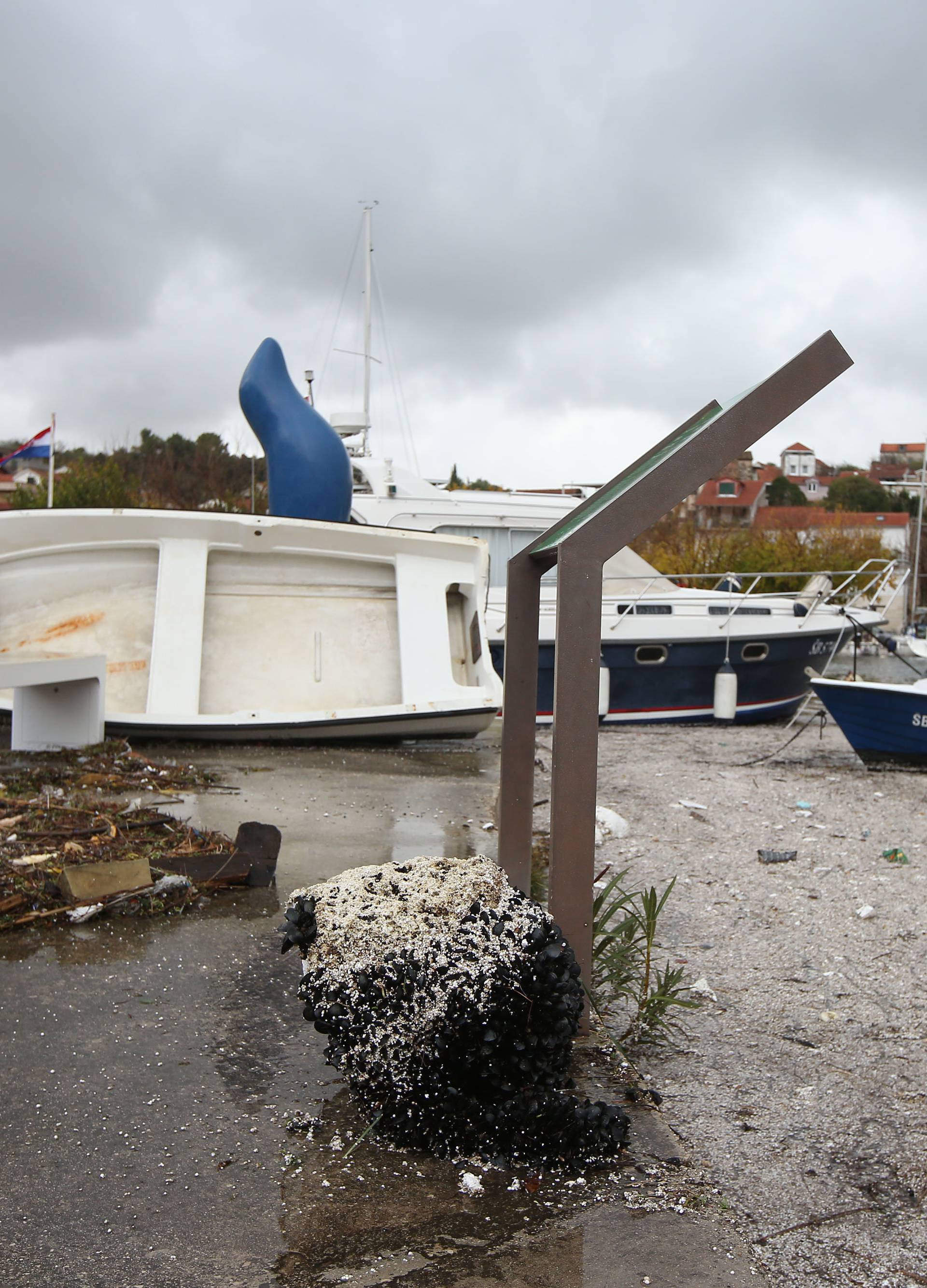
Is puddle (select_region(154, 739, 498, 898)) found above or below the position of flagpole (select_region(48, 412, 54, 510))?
below

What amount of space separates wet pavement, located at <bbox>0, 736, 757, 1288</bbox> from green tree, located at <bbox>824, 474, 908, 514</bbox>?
86.5 metres

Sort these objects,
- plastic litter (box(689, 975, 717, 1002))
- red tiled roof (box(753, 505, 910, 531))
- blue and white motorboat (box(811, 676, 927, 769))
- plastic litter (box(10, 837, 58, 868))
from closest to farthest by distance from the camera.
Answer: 1. plastic litter (box(689, 975, 717, 1002))
2. plastic litter (box(10, 837, 58, 868))
3. blue and white motorboat (box(811, 676, 927, 769))
4. red tiled roof (box(753, 505, 910, 531))

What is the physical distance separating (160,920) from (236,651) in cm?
513

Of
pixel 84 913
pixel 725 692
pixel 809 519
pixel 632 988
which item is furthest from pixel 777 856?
pixel 809 519

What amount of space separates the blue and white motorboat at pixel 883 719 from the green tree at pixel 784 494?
73.0 m

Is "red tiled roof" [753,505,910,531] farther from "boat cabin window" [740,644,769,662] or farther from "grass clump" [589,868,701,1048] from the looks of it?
"grass clump" [589,868,701,1048]

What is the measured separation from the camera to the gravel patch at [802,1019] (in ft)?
8.19

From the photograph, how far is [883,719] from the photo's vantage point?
11836 millimetres

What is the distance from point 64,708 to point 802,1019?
624 cm

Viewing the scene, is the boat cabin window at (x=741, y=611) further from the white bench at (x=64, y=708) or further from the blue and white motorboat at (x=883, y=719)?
the white bench at (x=64, y=708)

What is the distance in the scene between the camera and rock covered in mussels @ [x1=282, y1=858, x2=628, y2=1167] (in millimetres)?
2600

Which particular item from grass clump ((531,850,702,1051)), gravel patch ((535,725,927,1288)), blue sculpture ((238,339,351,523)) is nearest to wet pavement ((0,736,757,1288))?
gravel patch ((535,725,927,1288))

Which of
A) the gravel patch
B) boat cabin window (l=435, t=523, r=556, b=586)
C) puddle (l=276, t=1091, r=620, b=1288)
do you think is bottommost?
the gravel patch

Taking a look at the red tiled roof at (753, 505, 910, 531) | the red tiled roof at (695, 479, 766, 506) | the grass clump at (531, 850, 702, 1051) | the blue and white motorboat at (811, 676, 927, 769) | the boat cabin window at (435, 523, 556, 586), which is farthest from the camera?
the red tiled roof at (695, 479, 766, 506)
